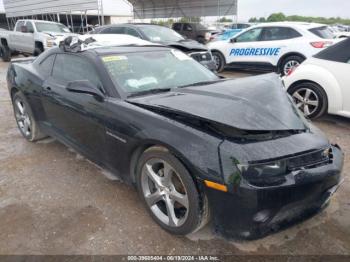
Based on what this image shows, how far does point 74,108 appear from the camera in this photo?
334 cm

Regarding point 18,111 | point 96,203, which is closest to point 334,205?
point 96,203

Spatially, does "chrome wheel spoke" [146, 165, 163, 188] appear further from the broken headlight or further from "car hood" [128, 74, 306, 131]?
the broken headlight

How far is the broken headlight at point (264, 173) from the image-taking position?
204cm

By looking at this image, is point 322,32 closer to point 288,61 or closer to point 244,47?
point 288,61

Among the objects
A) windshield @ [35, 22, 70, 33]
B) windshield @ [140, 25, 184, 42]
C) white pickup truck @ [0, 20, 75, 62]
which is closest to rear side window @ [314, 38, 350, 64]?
windshield @ [140, 25, 184, 42]

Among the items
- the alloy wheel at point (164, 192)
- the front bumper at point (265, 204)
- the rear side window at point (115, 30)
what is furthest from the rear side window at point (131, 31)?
the front bumper at point (265, 204)

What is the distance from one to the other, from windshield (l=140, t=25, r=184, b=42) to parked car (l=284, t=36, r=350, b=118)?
16.7 feet

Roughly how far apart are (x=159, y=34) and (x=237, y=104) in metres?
7.90

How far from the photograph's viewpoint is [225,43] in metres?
10.4

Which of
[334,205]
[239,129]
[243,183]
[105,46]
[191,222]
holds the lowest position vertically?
[334,205]

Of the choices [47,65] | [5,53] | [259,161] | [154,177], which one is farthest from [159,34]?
[5,53]

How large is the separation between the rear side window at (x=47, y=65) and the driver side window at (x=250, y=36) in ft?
23.8

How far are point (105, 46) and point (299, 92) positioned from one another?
11.5ft

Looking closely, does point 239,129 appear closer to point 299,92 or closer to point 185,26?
point 299,92
